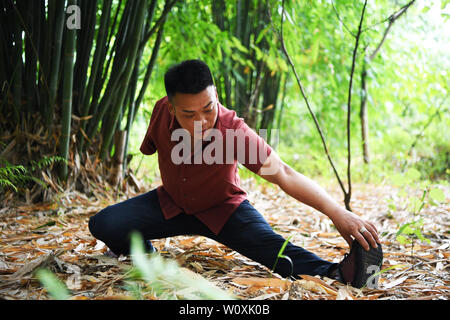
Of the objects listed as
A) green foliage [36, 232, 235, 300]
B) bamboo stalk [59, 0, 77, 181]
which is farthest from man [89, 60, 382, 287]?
bamboo stalk [59, 0, 77, 181]

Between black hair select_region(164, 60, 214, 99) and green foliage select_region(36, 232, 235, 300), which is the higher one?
black hair select_region(164, 60, 214, 99)

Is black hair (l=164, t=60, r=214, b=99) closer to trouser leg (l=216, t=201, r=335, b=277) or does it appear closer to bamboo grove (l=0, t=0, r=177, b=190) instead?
trouser leg (l=216, t=201, r=335, b=277)

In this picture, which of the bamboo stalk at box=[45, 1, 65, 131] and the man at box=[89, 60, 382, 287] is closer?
the man at box=[89, 60, 382, 287]

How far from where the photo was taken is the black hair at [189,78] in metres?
1.16

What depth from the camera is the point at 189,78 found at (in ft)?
3.80

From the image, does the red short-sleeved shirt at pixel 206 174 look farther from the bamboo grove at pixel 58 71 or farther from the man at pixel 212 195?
the bamboo grove at pixel 58 71

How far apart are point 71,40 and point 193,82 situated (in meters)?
1.00

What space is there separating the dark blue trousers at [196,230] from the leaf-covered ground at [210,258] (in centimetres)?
6

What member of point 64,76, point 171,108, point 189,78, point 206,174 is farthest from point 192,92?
point 64,76

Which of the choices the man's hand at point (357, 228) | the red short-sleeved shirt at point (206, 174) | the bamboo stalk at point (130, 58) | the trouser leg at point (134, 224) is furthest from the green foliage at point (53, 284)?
the bamboo stalk at point (130, 58)

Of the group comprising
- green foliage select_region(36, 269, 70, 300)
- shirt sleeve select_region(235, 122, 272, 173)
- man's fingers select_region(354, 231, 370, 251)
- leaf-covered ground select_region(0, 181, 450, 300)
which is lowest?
leaf-covered ground select_region(0, 181, 450, 300)

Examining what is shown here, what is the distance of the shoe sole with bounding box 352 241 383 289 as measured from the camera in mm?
1141

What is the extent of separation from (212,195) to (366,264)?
0.56m
